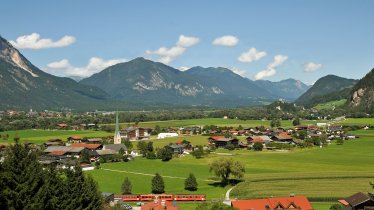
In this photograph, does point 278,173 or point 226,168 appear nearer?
point 226,168

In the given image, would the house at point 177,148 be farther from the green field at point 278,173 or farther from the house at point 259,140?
the house at point 259,140

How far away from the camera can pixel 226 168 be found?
68750mm

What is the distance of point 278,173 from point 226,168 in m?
10.1

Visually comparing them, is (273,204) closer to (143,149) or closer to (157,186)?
(157,186)

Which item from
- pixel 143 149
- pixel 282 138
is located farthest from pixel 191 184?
pixel 282 138

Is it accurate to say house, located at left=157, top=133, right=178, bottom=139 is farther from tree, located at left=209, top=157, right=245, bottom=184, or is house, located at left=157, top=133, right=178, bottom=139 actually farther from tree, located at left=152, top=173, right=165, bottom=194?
tree, located at left=152, top=173, right=165, bottom=194

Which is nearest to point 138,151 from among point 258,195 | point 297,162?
point 297,162

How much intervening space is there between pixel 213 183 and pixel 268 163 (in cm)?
2039

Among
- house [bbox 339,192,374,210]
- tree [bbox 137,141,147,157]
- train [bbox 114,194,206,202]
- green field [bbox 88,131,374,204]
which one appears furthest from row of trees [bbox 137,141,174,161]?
house [bbox 339,192,374,210]

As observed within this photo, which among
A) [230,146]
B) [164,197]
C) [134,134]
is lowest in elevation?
[164,197]

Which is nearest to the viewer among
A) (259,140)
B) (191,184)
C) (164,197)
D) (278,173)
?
(164,197)

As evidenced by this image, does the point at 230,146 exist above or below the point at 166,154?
above

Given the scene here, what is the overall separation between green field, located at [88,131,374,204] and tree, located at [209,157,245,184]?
1750 mm

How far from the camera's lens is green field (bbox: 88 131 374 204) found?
59.4m
